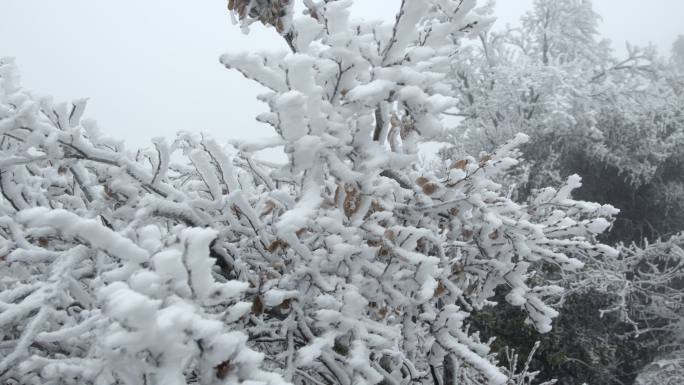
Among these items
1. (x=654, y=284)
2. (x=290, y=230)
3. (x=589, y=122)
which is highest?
(x=290, y=230)

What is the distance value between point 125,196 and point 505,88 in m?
9.35

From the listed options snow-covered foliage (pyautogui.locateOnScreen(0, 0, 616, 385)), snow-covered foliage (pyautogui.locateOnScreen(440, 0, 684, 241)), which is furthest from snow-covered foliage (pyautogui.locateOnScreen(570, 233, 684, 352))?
snow-covered foliage (pyautogui.locateOnScreen(0, 0, 616, 385))

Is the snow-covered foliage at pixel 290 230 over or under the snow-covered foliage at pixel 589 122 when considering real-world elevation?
over

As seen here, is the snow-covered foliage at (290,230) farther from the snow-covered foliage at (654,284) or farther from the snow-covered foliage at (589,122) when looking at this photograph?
the snow-covered foliage at (589,122)

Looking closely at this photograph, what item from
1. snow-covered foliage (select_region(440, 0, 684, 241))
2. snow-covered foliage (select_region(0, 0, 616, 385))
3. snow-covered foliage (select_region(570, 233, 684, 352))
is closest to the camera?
snow-covered foliage (select_region(0, 0, 616, 385))

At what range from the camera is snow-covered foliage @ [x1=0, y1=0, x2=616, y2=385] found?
0.94 meters

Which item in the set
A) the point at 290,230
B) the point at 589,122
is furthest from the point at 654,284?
the point at 290,230

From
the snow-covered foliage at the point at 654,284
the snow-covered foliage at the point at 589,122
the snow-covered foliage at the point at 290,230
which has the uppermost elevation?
the snow-covered foliage at the point at 290,230

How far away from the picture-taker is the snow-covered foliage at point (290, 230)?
3.09 feet

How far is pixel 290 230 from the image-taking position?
1137 mm

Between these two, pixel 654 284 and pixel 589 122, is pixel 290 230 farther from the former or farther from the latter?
pixel 589 122

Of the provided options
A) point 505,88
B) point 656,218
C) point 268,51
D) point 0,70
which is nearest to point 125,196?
point 0,70

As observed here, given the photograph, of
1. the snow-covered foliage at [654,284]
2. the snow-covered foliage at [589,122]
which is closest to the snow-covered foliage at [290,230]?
the snow-covered foliage at [654,284]

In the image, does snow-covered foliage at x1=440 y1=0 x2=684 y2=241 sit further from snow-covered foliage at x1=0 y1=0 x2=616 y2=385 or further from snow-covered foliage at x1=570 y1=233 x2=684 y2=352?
snow-covered foliage at x1=0 y1=0 x2=616 y2=385
